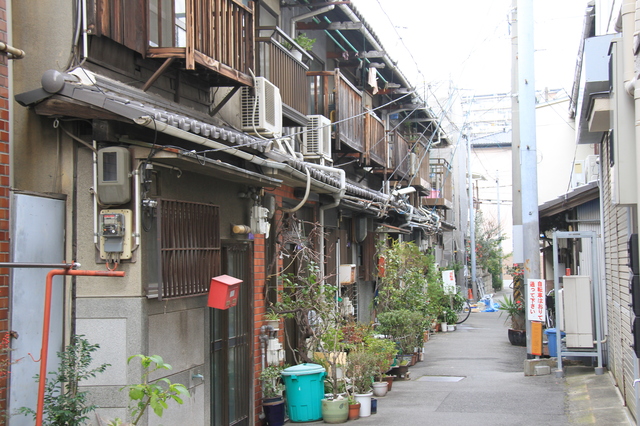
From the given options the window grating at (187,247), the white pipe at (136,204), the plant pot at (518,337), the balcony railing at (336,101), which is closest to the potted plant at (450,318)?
the plant pot at (518,337)

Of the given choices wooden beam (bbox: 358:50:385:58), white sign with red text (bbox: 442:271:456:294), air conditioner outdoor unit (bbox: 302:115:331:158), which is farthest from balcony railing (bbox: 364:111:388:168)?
white sign with red text (bbox: 442:271:456:294)

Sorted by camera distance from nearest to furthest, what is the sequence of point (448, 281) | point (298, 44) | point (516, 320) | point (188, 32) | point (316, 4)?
1. point (188, 32)
2. point (316, 4)
3. point (298, 44)
4. point (516, 320)
5. point (448, 281)

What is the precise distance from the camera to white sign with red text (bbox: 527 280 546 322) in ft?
49.8

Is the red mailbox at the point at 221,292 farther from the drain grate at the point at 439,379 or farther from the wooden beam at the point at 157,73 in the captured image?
the drain grate at the point at 439,379

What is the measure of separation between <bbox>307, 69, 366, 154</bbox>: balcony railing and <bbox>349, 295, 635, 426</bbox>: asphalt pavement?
5.85 meters

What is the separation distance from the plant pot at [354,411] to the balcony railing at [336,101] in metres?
6.67

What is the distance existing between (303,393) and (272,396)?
507 millimetres

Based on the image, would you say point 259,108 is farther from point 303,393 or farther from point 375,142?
point 375,142

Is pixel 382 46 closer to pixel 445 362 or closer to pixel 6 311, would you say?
pixel 445 362

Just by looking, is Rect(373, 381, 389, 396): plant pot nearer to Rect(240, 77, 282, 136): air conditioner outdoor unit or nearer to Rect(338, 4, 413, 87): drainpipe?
Rect(240, 77, 282, 136): air conditioner outdoor unit

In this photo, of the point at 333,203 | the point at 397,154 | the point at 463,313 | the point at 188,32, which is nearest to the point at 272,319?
the point at 333,203

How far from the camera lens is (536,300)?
15.2 metres

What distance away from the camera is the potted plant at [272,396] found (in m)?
10.4

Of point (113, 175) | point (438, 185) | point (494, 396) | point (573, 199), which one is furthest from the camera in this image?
point (438, 185)
